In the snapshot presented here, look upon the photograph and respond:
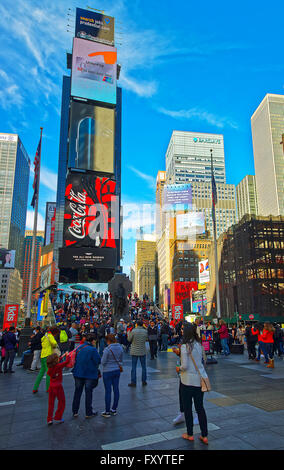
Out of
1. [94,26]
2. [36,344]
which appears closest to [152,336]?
[36,344]

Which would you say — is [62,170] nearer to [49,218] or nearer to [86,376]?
[49,218]

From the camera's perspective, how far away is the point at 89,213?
46.0m

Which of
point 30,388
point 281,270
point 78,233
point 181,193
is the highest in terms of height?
point 181,193

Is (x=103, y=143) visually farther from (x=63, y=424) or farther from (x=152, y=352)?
(x=63, y=424)

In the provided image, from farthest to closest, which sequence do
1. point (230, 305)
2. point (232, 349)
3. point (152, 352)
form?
1. point (230, 305)
2. point (232, 349)
3. point (152, 352)

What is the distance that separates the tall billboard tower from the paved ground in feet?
115

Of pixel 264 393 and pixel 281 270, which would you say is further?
pixel 281 270

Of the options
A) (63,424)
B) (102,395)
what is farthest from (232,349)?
(63,424)

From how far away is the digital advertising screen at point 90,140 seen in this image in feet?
171

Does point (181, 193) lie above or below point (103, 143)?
above

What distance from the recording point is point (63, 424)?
6.12 meters

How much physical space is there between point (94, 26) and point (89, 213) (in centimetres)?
4779

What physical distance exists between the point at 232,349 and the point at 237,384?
8619 mm

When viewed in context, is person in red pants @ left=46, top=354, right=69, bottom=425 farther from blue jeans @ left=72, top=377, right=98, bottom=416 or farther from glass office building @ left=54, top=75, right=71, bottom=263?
glass office building @ left=54, top=75, right=71, bottom=263
